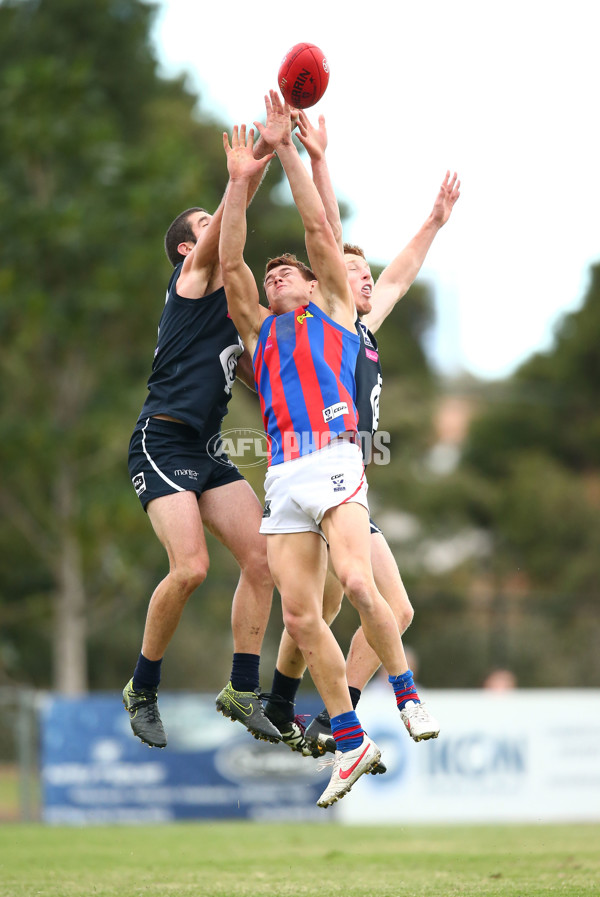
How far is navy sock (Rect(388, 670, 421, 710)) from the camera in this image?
6.90 m

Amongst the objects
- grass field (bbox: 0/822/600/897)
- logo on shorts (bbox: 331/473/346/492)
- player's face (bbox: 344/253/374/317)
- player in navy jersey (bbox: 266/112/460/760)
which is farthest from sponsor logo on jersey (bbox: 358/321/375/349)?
grass field (bbox: 0/822/600/897)

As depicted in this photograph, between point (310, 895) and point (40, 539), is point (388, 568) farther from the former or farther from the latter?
point (40, 539)

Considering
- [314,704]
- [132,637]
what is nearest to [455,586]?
[132,637]

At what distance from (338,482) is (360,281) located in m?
1.80

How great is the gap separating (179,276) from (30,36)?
25.5 metres

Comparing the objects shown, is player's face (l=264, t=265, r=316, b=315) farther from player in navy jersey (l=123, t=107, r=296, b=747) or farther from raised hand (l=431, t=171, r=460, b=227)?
raised hand (l=431, t=171, r=460, b=227)

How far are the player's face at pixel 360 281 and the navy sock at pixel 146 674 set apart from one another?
2714 mm

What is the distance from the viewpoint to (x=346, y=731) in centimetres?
684

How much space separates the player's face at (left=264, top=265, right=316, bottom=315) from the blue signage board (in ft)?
33.2

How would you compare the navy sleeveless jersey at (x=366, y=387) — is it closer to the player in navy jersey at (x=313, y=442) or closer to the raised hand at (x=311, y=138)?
the player in navy jersey at (x=313, y=442)

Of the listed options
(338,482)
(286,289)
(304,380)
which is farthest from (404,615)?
(286,289)

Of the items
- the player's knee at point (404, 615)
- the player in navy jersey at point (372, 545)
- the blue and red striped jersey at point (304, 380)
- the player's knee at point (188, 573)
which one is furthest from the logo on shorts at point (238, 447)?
the player's knee at point (404, 615)

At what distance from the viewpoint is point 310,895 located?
7984 mm

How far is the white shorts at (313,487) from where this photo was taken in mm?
6840
